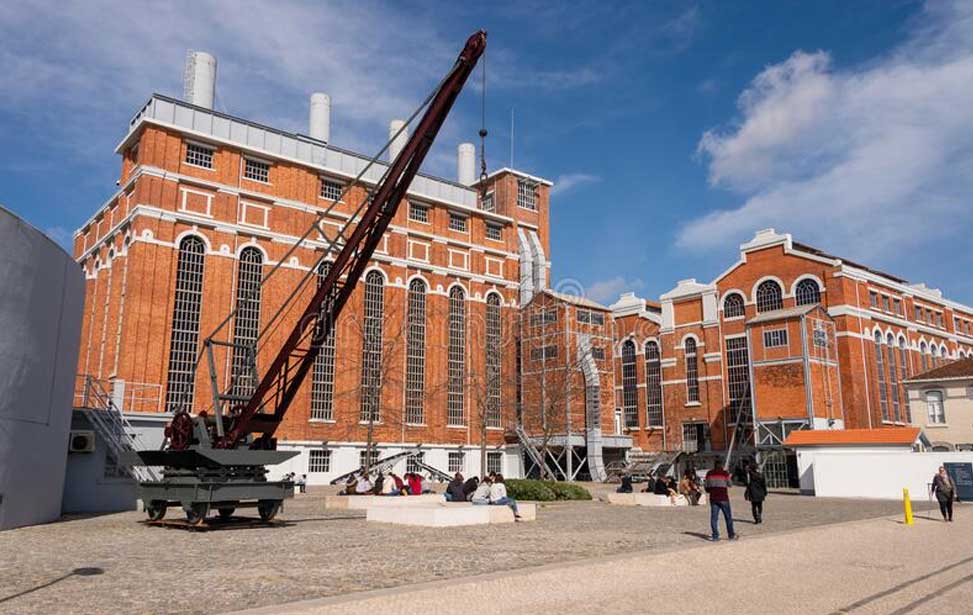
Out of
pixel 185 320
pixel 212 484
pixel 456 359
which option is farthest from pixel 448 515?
pixel 456 359

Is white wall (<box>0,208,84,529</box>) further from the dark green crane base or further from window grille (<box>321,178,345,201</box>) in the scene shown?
window grille (<box>321,178,345,201</box>)

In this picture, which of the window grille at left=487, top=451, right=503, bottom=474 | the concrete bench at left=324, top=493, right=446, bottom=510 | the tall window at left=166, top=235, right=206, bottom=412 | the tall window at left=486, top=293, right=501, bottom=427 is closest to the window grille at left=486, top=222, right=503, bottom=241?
the tall window at left=486, top=293, right=501, bottom=427

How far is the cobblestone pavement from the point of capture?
325 inches

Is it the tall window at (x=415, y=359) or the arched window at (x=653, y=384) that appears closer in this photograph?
the tall window at (x=415, y=359)

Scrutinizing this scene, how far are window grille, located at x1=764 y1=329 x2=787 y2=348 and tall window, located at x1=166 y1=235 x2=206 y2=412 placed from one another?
32526 mm

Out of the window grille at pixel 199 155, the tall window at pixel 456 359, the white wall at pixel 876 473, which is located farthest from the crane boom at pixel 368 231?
the tall window at pixel 456 359

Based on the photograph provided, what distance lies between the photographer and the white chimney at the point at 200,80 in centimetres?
4312

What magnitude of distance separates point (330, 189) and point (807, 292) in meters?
32.2

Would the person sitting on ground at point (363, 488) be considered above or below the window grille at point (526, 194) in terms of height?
below

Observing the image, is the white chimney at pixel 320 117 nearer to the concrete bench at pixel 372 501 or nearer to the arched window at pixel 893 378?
the concrete bench at pixel 372 501

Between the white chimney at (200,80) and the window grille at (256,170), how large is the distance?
162 inches

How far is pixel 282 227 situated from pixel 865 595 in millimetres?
39201

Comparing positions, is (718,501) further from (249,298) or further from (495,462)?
(495,462)

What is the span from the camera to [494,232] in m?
55.0
